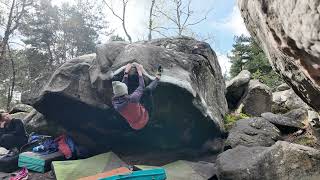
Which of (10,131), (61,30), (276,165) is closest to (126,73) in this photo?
(276,165)

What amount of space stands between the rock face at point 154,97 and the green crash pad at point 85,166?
4.56 feet

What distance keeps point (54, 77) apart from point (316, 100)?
8.79 m

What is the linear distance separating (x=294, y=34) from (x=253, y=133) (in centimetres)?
826

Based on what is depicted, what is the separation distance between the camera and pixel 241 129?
1228 cm

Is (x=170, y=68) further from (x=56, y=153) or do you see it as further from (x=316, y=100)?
(x=316, y=100)

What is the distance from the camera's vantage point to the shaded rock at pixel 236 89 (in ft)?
56.4

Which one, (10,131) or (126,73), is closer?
(126,73)

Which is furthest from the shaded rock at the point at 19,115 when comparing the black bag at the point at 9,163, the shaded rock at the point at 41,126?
the black bag at the point at 9,163

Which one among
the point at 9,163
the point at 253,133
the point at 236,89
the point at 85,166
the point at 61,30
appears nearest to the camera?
the point at 85,166

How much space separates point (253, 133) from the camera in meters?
12.0

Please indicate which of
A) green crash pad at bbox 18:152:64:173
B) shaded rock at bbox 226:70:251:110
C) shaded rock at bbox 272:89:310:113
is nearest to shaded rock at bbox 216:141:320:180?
green crash pad at bbox 18:152:64:173

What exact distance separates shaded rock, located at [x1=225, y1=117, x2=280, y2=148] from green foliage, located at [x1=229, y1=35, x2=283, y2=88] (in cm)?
1239

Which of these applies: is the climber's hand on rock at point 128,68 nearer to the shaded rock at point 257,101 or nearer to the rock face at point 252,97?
the rock face at point 252,97

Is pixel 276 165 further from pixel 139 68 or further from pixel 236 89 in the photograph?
pixel 236 89
